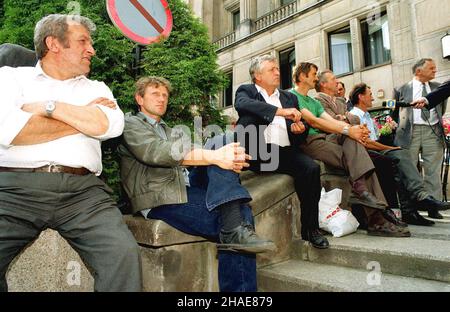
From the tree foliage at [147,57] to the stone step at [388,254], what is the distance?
120 inches

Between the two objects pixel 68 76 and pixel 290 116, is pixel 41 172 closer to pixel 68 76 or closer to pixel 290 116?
pixel 68 76

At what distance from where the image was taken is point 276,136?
3.24 metres

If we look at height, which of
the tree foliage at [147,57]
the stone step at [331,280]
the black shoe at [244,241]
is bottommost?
the stone step at [331,280]

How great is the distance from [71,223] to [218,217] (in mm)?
898

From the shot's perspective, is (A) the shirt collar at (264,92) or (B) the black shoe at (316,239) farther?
(A) the shirt collar at (264,92)

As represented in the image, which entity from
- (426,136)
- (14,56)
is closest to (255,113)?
(14,56)

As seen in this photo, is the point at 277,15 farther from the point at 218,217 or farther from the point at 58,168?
the point at 58,168

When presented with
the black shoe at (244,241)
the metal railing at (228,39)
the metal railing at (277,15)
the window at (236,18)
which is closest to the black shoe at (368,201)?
the black shoe at (244,241)

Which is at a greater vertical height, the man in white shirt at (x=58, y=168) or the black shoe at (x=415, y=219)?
the man in white shirt at (x=58, y=168)

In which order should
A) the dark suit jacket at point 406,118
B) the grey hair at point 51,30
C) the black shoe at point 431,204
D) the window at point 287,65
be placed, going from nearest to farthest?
1. the grey hair at point 51,30
2. the black shoe at point 431,204
3. the dark suit jacket at point 406,118
4. the window at point 287,65

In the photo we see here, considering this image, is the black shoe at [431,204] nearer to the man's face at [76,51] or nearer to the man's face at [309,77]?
the man's face at [309,77]

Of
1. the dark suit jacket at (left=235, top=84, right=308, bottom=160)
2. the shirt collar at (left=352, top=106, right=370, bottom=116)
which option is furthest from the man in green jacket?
the shirt collar at (left=352, top=106, right=370, bottom=116)

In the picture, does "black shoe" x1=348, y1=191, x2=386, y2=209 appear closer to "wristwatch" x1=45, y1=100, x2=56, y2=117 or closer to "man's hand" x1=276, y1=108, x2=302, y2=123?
"man's hand" x1=276, y1=108, x2=302, y2=123

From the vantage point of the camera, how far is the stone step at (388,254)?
2.27 metres
